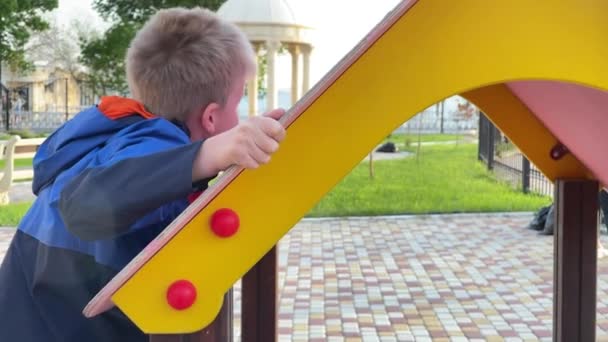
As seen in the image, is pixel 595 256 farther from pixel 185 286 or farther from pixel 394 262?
pixel 394 262

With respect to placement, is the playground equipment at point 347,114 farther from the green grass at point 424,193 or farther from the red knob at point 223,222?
the green grass at point 424,193

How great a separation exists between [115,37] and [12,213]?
908cm

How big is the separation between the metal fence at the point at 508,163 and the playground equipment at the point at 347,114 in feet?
25.5

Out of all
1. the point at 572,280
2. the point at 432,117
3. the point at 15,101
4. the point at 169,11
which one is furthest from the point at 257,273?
the point at 15,101

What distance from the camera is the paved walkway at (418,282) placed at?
379cm

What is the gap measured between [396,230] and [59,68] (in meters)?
15.8

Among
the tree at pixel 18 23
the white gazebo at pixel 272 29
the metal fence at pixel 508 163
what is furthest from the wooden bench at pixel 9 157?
the tree at pixel 18 23

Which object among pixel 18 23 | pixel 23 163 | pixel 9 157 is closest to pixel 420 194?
pixel 9 157

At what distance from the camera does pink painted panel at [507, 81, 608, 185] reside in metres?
1.42

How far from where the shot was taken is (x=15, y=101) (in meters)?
21.2

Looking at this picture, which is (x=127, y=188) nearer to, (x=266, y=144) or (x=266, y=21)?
(x=266, y=144)

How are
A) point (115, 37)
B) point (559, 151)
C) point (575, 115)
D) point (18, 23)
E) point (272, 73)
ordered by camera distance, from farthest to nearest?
point (18, 23) < point (115, 37) < point (272, 73) < point (559, 151) < point (575, 115)

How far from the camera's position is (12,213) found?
7406 millimetres

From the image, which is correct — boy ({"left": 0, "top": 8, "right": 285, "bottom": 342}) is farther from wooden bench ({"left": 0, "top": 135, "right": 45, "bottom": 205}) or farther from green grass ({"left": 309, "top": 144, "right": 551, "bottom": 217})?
wooden bench ({"left": 0, "top": 135, "right": 45, "bottom": 205})
